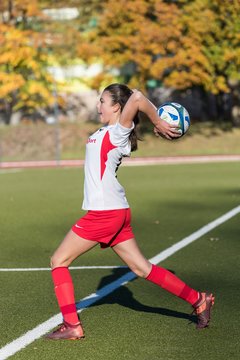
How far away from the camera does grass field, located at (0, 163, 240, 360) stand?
751 centimetres

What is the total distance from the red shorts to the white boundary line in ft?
2.99

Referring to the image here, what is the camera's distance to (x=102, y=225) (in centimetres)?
763

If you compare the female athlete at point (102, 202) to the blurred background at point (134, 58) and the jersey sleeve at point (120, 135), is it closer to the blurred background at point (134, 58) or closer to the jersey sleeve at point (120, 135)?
the jersey sleeve at point (120, 135)

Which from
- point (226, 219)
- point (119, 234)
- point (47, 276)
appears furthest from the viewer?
point (226, 219)

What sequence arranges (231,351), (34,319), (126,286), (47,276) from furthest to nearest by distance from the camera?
1. (47,276)
2. (126,286)
3. (34,319)
4. (231,351)

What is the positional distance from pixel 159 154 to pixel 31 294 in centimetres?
3622

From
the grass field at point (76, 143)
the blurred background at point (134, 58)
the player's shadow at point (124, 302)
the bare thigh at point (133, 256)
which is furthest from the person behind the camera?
the blurred background at point (134, 58)

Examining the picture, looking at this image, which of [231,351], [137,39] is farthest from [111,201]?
[137,39]

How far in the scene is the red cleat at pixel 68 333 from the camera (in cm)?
770

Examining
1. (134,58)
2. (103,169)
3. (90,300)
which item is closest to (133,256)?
(103,169)

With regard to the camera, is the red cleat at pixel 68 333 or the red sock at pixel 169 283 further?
the red sock at pixel 169 283

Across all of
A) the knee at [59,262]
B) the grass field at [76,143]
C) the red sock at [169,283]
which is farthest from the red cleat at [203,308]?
the grass field at [76,143]

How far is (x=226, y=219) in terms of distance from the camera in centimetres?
1628

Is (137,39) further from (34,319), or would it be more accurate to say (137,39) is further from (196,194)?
(34,319)
